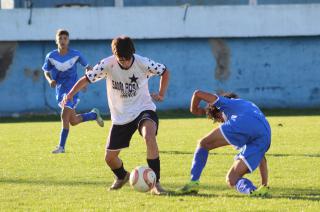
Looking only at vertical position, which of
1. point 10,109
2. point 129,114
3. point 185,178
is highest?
point 129,114

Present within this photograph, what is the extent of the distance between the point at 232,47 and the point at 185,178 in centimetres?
1792

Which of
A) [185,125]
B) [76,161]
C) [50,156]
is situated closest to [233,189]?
[76,161]

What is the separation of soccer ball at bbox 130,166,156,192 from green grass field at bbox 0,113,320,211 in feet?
0.35

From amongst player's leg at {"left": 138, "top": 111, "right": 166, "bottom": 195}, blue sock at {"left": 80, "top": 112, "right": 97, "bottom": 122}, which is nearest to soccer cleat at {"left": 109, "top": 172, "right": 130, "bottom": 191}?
player's leg at {"left": 138, "top": 111, "right": 166, "bottom": 195}

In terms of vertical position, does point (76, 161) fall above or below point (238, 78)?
above

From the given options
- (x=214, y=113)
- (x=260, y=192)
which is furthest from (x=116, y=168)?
(x=260, y=192)

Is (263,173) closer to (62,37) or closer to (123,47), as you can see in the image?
(123,47)

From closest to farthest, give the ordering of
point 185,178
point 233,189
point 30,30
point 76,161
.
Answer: point 233,189
point 185,178
point 76,161
point 30,30

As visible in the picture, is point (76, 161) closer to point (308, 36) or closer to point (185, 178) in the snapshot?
point (185, 178)

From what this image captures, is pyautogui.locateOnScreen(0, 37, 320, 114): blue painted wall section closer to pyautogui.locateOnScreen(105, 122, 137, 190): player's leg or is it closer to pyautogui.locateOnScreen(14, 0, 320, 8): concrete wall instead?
pyautogui.locateOnScreen(14, 0, 320, 8): concrete wall

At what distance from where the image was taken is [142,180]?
27.3ft

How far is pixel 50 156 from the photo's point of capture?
1268 centimetres

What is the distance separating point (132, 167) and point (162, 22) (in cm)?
1628

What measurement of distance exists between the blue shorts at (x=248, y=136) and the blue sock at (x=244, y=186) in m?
0.16
